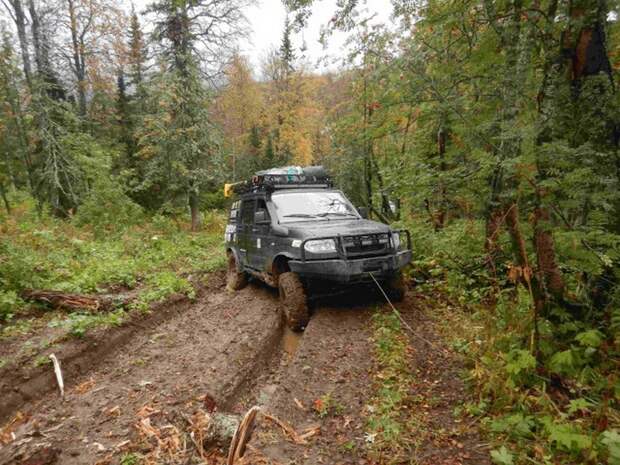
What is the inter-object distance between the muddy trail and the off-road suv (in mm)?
637

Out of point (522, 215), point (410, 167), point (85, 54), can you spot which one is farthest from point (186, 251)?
point (85, 54)

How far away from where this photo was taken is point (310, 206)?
→ 6902 mm

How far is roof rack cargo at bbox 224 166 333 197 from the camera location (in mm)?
7266

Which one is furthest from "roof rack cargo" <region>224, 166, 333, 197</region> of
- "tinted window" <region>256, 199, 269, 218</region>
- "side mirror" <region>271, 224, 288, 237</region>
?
"side mirror" <region>271, 224, 288, 237</region>

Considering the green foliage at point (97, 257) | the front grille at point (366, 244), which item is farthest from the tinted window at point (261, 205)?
the green foliage at point (97, 257)

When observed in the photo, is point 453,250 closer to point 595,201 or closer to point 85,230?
point 595,201

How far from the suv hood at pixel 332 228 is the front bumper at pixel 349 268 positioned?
0.41m

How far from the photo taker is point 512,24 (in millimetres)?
3729

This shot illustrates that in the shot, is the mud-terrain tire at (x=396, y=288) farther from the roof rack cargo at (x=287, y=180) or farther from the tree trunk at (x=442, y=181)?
the roof rack cargo at (x=287, y=180)

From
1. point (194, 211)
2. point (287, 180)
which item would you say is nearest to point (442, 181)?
point (287, 180)

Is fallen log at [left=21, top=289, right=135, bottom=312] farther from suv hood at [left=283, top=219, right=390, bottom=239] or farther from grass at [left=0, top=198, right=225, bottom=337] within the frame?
suv hood at [left=283, top=219, right=390, bottom=239]

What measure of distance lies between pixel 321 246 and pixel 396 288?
5.08ft

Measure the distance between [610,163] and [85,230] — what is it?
14.7 meters

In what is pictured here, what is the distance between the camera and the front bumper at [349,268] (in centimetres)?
530
